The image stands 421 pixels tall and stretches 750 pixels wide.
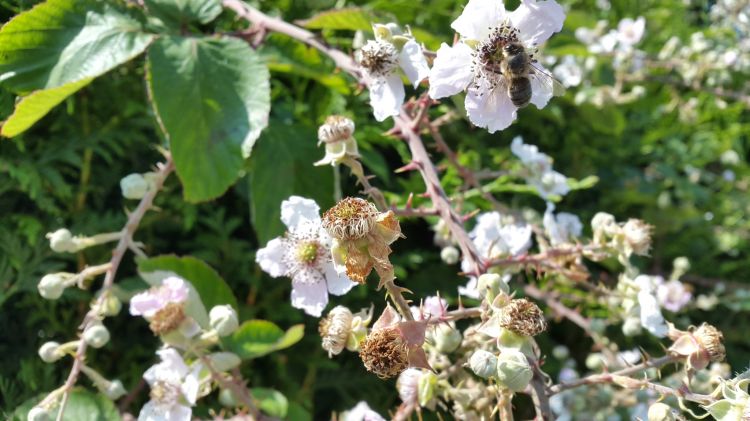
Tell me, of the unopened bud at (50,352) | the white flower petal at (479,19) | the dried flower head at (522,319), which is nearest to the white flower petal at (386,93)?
the white flower petal at (479,19)

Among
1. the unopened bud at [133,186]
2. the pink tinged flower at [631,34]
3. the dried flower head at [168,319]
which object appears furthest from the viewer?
the pink tinged flower at [631,34]

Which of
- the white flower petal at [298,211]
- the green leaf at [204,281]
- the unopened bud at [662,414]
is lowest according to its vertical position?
the green leaf at [204,281]

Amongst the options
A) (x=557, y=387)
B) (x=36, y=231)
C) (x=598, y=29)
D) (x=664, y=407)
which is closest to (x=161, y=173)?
(x=36, y=231)

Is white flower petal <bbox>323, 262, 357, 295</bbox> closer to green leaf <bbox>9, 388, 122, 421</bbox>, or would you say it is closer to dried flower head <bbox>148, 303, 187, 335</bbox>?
dried flower head <bbox>148, 303, 187, 335</bbox>

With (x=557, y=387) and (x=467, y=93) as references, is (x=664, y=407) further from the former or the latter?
(x=467, y=93)

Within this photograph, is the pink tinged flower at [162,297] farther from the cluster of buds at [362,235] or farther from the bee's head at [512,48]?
the bee's head at [512,48]
